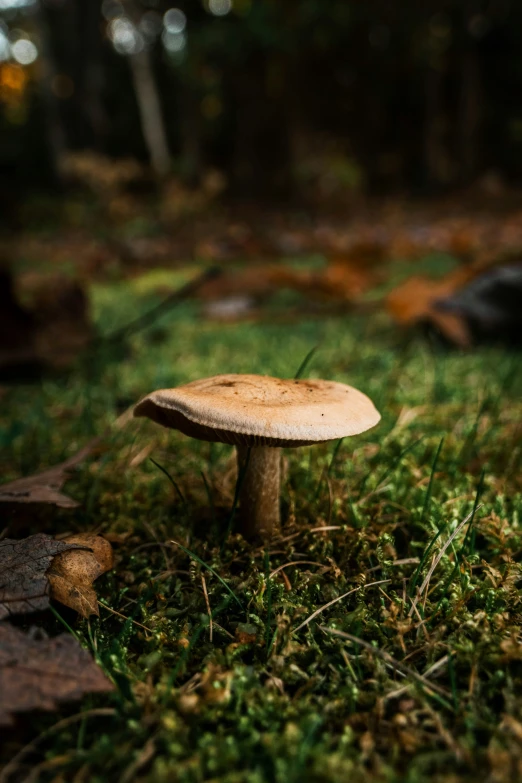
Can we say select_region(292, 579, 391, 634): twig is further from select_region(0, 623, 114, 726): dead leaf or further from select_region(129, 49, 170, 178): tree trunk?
select_region(129, 49, 170, 178): tree trunk

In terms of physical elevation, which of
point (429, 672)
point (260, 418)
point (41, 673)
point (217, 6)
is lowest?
point (429, 672)

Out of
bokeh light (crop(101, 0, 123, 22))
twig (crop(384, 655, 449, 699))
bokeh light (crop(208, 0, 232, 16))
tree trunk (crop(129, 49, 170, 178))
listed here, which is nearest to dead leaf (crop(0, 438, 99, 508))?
twig (crop(384, 655, 449, 699))

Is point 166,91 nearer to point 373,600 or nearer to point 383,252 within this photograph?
point 383,252

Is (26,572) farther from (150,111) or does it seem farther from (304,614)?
(150,111)

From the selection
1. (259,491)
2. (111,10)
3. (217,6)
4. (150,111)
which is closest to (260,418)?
(259,491)

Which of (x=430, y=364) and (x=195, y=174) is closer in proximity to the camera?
(x=430, y=364)

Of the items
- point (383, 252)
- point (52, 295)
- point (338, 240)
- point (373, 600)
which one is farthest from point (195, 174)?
point (373, 600)
